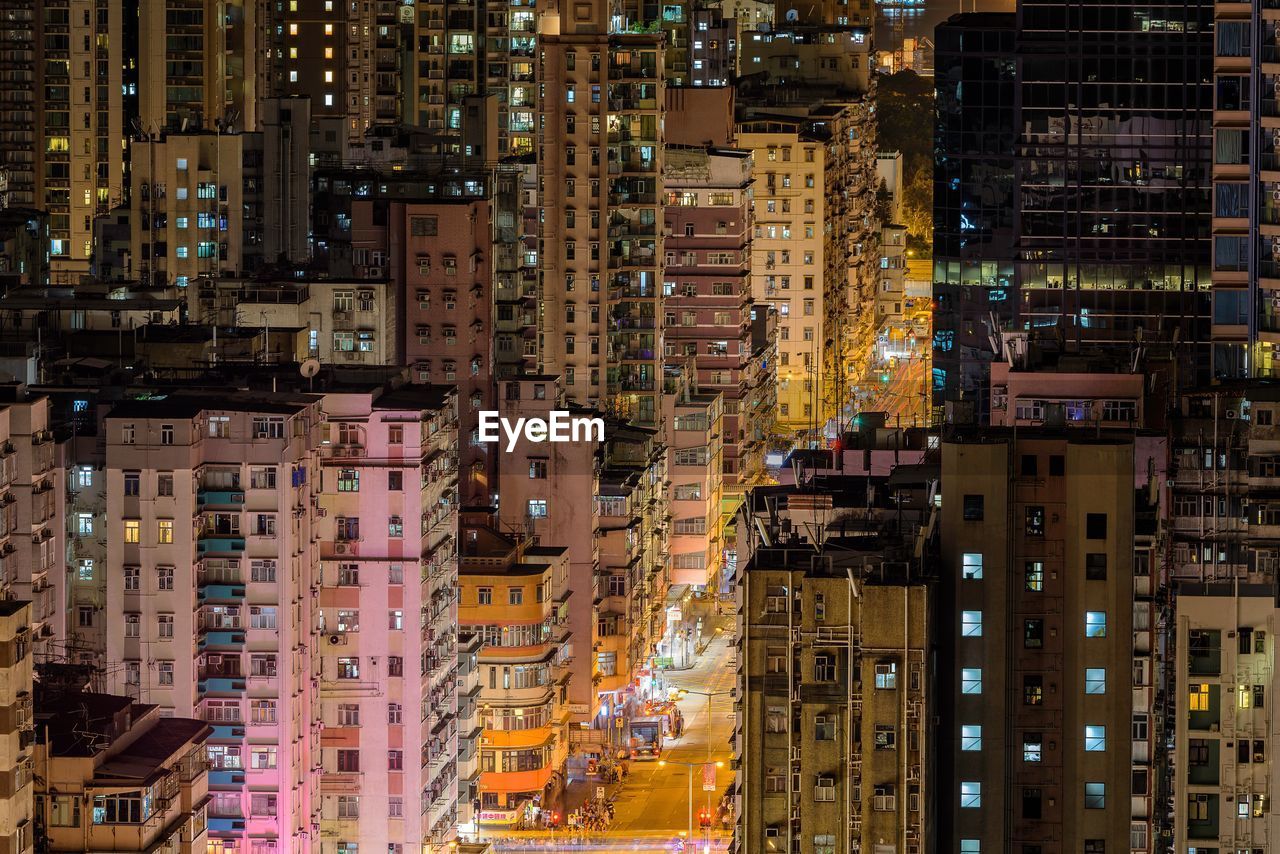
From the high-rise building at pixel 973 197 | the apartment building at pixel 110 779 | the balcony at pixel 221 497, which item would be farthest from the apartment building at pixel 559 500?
the apartment building at pixel 110 779

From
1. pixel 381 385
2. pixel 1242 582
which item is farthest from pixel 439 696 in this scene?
pixel 1242 582

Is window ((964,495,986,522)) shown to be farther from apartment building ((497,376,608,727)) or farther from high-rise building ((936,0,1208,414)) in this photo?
high-rise building ((936,0,1208,414))

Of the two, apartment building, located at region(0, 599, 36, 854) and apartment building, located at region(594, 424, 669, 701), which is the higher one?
apartment building, located at region(0, 599, 36, 854)

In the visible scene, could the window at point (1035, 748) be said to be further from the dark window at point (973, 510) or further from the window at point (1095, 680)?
the dark window at point (973, 510)

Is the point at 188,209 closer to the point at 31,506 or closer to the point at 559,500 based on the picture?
the point at 559,500

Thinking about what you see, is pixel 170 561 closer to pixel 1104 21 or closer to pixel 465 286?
pixel 465 286

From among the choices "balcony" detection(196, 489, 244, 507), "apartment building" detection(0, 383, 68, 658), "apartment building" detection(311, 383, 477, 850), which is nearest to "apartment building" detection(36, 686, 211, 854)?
"apartment building" detection(0, 383, 68, 658)
